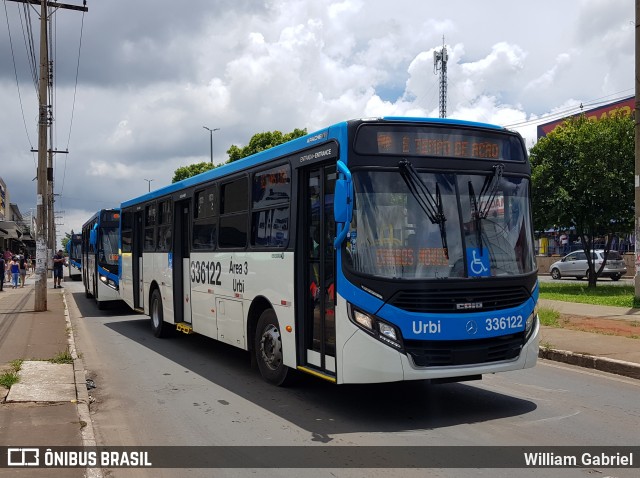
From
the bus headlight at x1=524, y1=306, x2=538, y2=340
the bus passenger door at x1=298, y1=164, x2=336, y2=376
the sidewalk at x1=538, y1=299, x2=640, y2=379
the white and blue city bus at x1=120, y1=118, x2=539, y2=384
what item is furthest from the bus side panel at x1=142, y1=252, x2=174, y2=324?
the bus headlight at x1=524, y1=306, x2=538, y2=340

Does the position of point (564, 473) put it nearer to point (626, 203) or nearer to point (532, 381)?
point (532, 381)

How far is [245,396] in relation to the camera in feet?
25.6

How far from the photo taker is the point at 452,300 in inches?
245

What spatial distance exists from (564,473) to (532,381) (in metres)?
3.76

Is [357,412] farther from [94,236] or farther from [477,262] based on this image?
[94,236]

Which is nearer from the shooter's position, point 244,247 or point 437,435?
point 437,435

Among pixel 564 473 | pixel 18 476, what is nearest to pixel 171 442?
pixel 18 476

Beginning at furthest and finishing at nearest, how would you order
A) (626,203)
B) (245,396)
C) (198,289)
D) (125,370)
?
(626,203) → (198,289) → (125,370) → (245,396)

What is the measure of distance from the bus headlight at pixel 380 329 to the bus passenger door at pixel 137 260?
31.0 ft

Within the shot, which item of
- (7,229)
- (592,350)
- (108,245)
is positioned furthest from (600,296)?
(7,229)

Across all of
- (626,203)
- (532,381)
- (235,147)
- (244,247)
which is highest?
(235,147)

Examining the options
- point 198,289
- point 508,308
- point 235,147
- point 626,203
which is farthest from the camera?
point 235,147

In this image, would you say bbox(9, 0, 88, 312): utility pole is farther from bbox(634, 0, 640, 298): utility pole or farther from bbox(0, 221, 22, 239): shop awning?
bbox(0, 221, 22, 239): shop awning

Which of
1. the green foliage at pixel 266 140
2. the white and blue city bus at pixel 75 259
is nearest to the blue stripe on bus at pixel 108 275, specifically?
the green foliage at pixel 266 140
